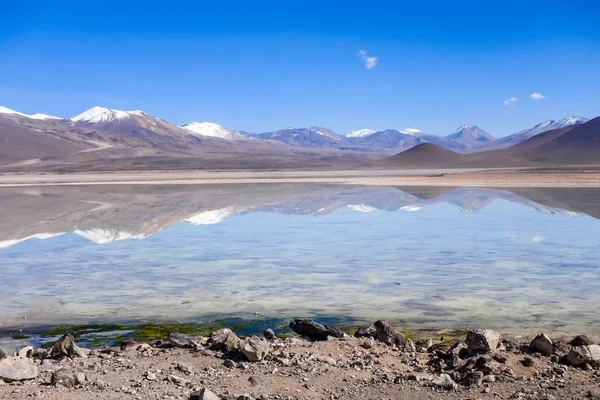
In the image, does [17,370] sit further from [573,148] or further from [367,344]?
[573,148]

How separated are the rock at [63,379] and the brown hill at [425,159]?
108 metres

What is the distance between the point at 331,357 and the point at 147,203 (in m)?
24.6

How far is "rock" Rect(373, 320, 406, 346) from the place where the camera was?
24.8ft

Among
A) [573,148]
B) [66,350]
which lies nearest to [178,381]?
[66,350]

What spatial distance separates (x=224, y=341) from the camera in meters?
7.30

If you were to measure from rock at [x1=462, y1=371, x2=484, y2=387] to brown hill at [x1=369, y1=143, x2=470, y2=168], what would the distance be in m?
107

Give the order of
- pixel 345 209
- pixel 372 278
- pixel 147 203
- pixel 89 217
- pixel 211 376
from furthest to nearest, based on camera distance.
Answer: pixel 147 203 < pixel 345 209 < pixel 89 217 < pixel 372 278 < pixel 211 376

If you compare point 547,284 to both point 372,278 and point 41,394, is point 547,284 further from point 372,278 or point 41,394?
point 41,394

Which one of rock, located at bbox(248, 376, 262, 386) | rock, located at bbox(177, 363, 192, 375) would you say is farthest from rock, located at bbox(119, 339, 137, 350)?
rock, located at bbox(248, 376, 262, 386)

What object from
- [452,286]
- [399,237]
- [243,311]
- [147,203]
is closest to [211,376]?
[243,311]

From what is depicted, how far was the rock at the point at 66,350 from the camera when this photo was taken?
285 inches

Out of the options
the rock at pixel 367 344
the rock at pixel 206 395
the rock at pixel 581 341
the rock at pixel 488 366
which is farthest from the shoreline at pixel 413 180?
the rock at pixel 206 395

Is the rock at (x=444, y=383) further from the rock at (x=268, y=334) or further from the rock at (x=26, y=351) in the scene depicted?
the rock at (x=26, y=351)

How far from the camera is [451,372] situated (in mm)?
6609
